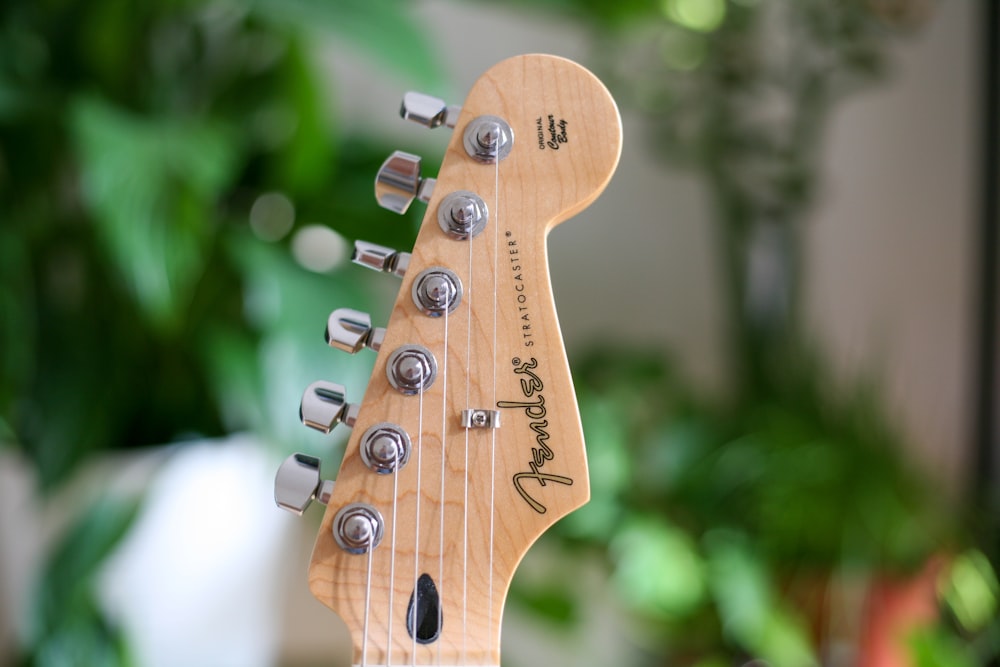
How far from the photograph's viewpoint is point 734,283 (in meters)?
1.11

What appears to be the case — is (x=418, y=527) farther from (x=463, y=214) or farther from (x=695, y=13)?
(x=695, y=13)

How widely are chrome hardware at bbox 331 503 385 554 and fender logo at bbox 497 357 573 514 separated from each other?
0.17ft

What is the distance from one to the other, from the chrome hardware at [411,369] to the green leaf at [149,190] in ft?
1.58

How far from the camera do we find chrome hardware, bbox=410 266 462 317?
33 centimetres

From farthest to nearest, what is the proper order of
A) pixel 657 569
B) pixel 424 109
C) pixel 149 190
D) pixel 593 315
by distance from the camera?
pixel 593 315 < pixel 657 569 < pixel 149 190 < pixel 424 109

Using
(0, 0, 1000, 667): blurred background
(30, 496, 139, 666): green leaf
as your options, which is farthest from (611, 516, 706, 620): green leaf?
(30, 496, 139, 666): green leaf

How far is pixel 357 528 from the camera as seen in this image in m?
0.33

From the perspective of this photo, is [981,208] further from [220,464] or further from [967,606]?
[220,464]

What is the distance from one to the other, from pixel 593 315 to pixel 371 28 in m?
0.51

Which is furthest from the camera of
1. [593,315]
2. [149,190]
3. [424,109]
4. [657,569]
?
[593,315]

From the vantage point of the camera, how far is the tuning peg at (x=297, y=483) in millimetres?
310

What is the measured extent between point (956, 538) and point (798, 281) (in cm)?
35

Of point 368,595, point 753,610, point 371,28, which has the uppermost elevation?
point 371,28

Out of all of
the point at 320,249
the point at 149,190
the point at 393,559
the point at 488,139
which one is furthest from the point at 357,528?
the point at 320,249
